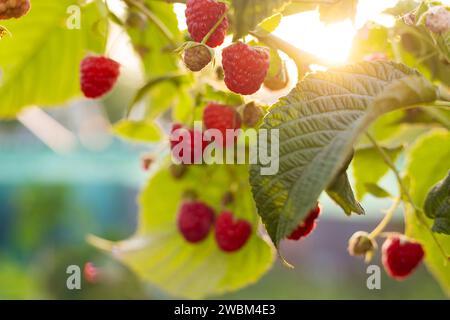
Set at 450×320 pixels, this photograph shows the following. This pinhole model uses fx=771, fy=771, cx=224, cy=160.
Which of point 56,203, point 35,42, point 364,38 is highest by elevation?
point 56,203

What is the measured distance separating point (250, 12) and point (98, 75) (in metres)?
0.19

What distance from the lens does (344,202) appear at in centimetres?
44

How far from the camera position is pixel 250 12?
51 cm

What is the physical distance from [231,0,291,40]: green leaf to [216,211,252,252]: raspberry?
0.28 m

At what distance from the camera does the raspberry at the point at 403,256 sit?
0.70 m

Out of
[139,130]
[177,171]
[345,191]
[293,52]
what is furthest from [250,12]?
[139,130]

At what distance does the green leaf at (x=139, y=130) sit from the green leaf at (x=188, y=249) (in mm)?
43

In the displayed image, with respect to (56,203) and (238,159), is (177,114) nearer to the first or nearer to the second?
(238,159)

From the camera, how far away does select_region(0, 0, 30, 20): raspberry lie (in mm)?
451

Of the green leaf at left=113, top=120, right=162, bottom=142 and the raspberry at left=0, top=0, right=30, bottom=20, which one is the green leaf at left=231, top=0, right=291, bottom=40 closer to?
the raspberry at left=0, top=0, right=30, bottom=20

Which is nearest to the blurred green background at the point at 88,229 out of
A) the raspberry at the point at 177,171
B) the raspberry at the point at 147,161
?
the raspberry at the point at 147,161

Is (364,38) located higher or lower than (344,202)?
higher
